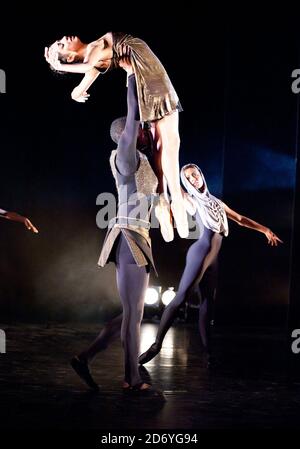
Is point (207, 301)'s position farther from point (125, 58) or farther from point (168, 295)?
point (168, 295)

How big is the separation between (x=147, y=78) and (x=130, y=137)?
0.29m

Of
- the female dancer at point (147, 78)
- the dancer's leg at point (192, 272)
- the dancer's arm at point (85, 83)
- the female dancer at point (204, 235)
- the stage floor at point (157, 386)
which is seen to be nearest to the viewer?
the stage floor at point (157, 386)

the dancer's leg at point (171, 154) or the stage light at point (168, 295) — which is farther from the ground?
the dancer's leg at point (171, 154)

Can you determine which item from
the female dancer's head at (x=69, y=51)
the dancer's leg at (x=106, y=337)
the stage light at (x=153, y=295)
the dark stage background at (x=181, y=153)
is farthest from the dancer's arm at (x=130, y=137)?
the stage light at (x=153, y=295)

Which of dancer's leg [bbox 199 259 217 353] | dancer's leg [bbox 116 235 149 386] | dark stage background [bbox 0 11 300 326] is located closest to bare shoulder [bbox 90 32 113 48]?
dancer's leg [bbox 116 235 149 386]

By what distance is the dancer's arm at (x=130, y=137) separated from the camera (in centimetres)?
347

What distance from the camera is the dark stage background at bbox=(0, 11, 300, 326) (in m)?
6.72

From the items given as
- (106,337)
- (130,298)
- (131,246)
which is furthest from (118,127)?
(106,337)

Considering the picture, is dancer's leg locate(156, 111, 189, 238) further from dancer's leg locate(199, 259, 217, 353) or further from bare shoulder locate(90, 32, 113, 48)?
dancer's leg locate(199, 259, 217, 353)

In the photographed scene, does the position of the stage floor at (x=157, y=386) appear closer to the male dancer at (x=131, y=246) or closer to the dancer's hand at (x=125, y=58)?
the male dancer at (x=131, y=246)

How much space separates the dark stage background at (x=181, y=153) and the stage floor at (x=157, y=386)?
1.06 metres

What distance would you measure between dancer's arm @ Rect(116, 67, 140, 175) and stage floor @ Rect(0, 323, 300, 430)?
3.77 ft

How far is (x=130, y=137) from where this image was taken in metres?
3.51

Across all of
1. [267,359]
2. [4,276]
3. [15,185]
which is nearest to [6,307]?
[4,276]
